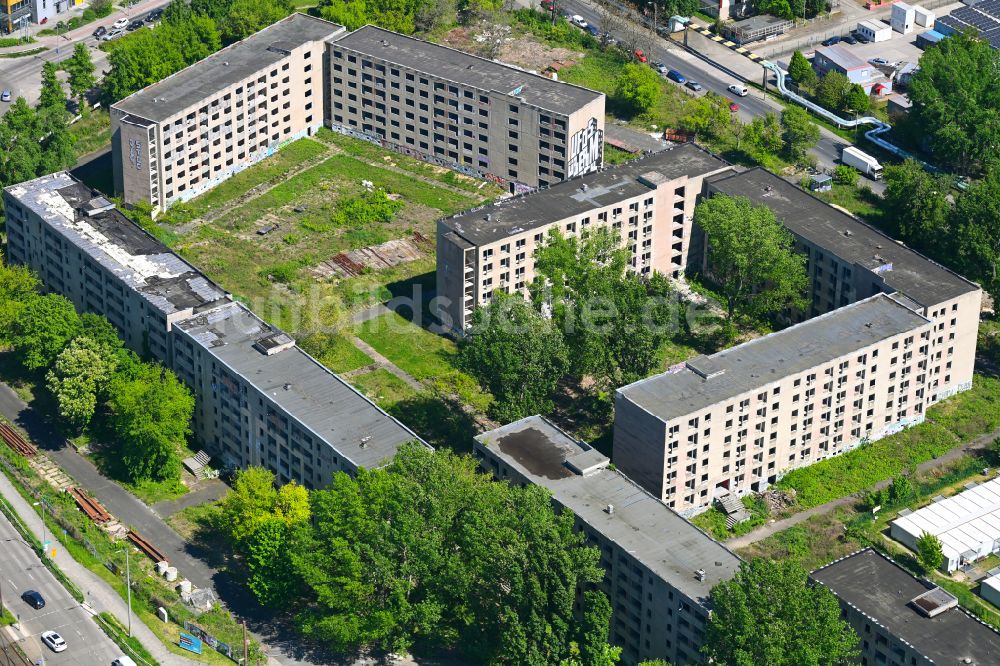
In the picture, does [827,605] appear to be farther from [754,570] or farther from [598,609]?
[598,609]

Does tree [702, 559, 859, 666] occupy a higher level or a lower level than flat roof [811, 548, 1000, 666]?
higher

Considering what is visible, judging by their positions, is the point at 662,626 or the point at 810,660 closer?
the point at 810,660

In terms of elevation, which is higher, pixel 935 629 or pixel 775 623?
pixel 775 623

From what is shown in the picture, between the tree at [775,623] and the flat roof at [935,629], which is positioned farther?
the flat roof at [935,629]

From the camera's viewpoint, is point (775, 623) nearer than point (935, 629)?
Yes

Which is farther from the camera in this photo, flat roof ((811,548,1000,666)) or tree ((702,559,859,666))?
flat roof ((811,548,1000,666))

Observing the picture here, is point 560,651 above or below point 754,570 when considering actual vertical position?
below

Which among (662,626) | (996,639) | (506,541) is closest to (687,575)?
(662,626)

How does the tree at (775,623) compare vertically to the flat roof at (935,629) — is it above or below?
above
